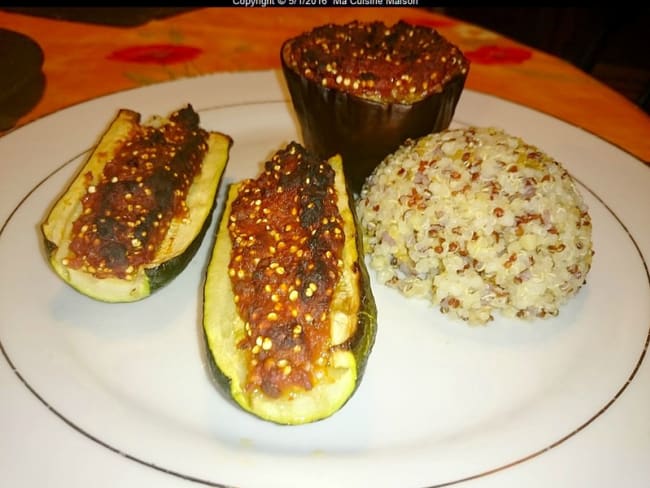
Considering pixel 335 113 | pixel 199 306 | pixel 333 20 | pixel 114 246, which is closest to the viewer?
pixel 114 246

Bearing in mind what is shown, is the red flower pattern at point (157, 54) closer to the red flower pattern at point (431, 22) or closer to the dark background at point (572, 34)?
the red flower pattern at point (431, 22)

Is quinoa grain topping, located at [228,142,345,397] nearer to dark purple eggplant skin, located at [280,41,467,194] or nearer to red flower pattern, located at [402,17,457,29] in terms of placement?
dark purple eggplant skin, located at [280,41,467,194]

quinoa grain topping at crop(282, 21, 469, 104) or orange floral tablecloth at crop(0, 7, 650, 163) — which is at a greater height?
quinoa grain topping at crop(282, 21, 469, 104)

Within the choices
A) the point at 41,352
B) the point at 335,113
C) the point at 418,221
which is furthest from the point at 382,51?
the point at 41,352

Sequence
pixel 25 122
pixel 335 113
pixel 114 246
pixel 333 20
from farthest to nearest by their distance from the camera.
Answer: pixel 333 20 < pixel 25 122 < pixel 335 113 < pixel 114 246

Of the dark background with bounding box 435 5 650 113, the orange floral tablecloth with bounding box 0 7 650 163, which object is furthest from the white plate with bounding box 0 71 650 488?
the dark background with bounding box 435 5 650 113

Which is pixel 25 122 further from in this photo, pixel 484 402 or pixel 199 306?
pixel 484 402

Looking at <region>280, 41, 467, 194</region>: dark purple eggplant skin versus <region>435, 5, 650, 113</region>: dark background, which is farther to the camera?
<region>435, 5, 650, 113</region>: dark background
